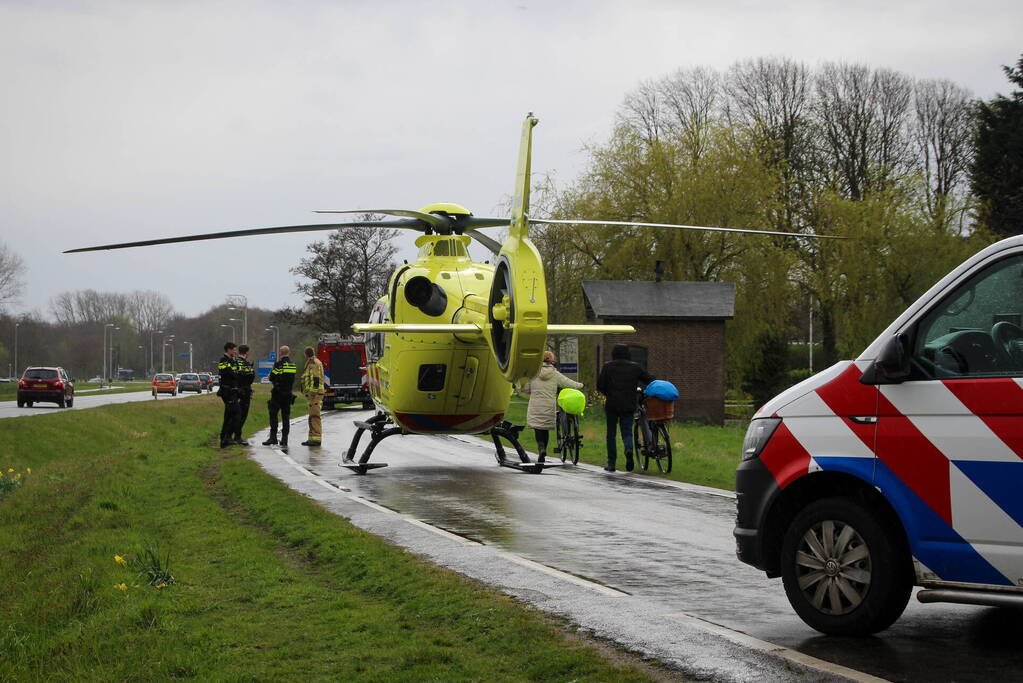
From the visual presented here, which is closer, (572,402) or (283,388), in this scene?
(572,402)

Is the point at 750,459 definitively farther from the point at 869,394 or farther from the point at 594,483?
the point at 594,483

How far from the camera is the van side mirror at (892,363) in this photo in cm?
642

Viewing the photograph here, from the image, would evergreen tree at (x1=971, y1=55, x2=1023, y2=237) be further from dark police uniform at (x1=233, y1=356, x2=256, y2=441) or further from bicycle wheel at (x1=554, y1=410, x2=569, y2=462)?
dark police uniform at (x1=233, y1=356, x2=256, y2=441)

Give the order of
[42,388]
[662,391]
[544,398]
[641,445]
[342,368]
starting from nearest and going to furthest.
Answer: [662,391]
[641,445]
[544,398]
[342,368]
[42,388]

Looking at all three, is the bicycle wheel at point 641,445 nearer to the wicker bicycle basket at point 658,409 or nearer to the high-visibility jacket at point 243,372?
the wicker bicycle basket at point 658,409

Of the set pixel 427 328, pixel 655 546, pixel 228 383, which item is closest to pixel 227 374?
pixel 228 383

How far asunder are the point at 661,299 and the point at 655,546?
33.8 meters

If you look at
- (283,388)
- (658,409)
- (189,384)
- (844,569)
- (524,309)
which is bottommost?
(189,384)

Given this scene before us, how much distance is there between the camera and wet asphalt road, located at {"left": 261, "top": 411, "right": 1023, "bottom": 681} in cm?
644

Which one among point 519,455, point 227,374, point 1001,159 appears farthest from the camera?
point 1001,159

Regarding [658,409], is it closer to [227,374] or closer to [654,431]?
[654,431]

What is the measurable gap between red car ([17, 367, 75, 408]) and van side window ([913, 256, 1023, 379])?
167 feet

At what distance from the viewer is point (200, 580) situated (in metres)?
9.52

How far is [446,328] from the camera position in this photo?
15852 mm
